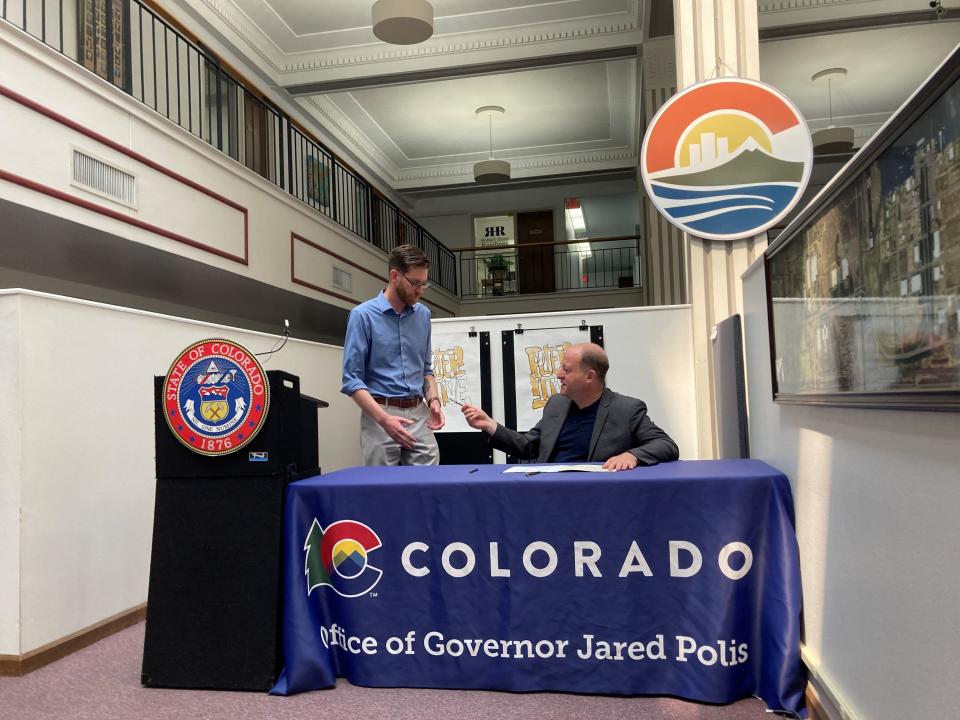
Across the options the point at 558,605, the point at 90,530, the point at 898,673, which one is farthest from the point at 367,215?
the point at 898,673

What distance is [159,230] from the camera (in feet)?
17.7

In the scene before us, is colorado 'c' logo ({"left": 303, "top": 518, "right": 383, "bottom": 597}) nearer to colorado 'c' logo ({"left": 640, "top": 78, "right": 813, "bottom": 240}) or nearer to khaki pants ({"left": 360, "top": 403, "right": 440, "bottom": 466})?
khaki pants ({"left": 360, "top": 403, "right": 440, "bottom": 466})

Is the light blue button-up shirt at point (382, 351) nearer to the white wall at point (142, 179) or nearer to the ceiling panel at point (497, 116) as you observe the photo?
the white wall at point (142, 179)

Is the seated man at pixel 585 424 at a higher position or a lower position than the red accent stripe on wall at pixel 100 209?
lower

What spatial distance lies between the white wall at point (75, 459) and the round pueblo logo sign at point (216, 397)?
0.70 metres

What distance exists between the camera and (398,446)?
9.48 feet

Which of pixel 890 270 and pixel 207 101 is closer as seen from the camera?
pixel 890 270

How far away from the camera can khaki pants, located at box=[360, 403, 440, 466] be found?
286cm

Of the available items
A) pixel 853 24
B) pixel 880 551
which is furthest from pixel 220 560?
pixel 853 24

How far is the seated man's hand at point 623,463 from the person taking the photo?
2.30 m

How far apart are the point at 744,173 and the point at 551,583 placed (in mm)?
2008

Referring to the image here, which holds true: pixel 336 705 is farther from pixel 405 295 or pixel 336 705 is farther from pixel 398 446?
pixel 405 295

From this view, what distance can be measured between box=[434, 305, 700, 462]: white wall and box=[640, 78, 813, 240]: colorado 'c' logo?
1.10m

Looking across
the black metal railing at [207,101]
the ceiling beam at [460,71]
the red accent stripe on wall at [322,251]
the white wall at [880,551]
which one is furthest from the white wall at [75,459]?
the ceiling beam at [460,71]
